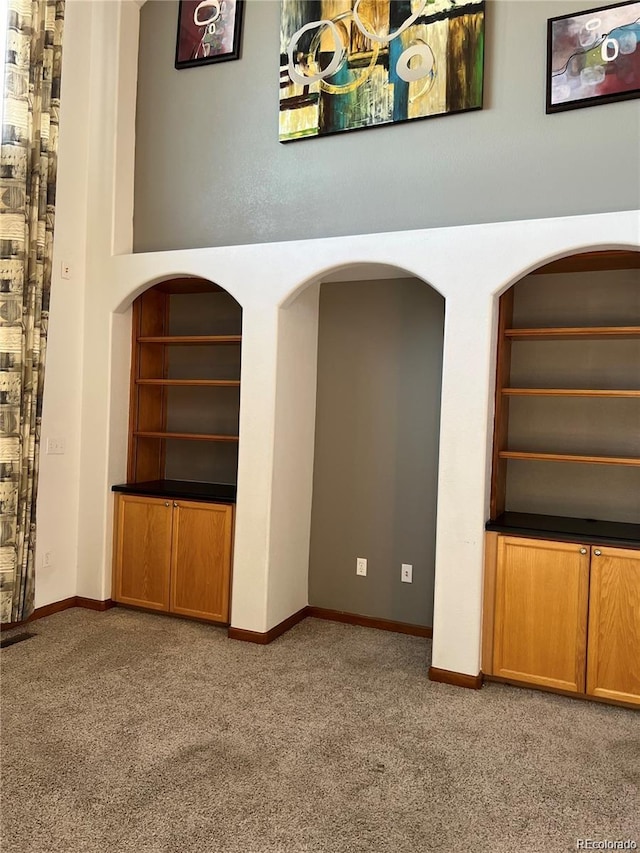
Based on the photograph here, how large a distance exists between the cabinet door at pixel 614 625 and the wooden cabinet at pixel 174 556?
206cm

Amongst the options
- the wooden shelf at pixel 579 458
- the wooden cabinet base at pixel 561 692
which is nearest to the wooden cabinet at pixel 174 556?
the wooden cabinet base at pixel 561 692

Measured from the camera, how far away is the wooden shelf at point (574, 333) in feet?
10.4

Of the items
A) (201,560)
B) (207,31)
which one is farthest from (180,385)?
(207,31)

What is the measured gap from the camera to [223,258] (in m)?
3.88

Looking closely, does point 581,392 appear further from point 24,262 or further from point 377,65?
point 24,262

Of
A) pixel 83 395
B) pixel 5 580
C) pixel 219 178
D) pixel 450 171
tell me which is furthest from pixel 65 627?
pixel 450 171

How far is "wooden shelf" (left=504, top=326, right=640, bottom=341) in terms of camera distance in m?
3.16

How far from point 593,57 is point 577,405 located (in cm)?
176

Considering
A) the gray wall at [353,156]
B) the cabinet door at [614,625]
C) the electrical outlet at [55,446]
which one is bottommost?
the cabinet door at [614,625]

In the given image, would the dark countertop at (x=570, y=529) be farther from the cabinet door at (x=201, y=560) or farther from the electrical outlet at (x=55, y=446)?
the electrical outlet at (x=55, y=446)

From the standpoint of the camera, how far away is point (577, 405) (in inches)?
142

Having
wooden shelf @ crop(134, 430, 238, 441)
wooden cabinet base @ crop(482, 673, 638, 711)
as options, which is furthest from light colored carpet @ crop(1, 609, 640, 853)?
wooden shelf @ crop(134, 430, 238, 441)

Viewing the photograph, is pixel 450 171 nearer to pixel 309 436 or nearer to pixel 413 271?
pixel 413 271

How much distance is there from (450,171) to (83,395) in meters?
2.73
